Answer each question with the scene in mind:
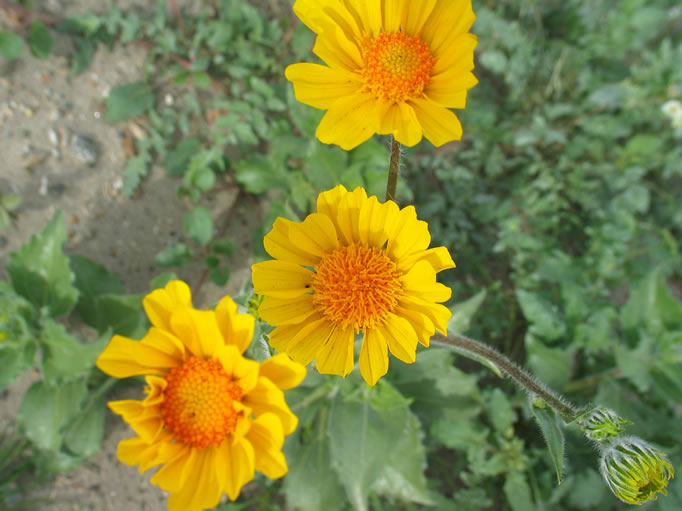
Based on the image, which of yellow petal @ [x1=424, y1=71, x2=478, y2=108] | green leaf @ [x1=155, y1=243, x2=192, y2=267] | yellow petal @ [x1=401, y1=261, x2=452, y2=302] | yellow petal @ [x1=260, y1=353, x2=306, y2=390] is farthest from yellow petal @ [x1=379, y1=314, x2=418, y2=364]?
green leaf @ [x1=155, y1=243, x2=192, y2=267]

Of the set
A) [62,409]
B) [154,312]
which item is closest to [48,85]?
[62,409]

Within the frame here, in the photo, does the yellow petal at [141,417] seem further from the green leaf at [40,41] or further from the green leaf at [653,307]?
the green leaf at [653,307]

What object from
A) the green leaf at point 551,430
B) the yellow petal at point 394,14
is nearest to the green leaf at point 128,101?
the yellow petal at point 394,14

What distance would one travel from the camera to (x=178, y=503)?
189 cm

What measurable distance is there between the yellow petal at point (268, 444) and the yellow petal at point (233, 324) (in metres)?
0.29

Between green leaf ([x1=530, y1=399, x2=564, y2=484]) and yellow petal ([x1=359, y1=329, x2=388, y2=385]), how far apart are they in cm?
58

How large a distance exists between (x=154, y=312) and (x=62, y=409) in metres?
1.42

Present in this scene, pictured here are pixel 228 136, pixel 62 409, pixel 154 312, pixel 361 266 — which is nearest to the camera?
pixel 361 266

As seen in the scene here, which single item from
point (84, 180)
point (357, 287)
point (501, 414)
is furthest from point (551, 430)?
point (84, 180)

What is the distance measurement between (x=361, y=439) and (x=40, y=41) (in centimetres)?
333

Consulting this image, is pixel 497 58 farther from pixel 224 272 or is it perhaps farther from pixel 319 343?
pixel 319 343

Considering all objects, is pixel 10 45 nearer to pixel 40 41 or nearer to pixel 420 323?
pixel 40 41

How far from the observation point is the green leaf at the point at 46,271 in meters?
2.88

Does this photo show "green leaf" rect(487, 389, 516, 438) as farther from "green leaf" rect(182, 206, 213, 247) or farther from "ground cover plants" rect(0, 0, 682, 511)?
"green leaf" rect(182, 206, 213, 247)
